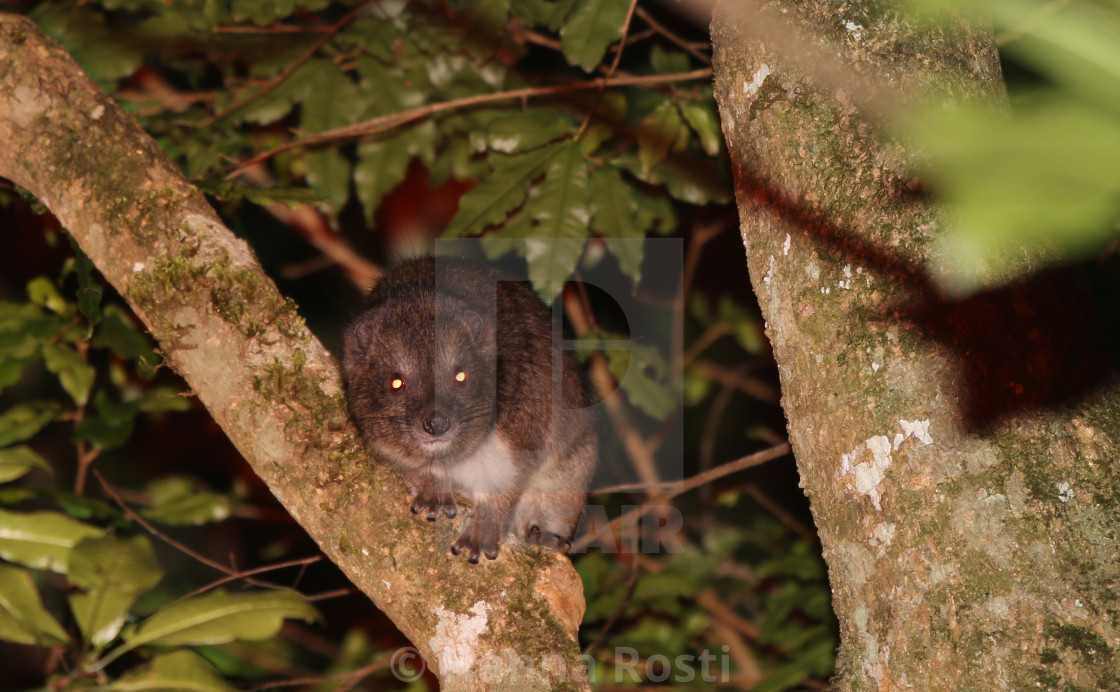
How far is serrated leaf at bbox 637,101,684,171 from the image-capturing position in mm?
4465

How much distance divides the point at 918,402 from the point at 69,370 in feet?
14.1

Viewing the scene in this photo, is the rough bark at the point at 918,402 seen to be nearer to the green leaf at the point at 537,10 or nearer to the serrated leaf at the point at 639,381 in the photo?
the green leaf at the point at 537,10

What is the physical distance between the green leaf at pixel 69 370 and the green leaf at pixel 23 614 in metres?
1.81

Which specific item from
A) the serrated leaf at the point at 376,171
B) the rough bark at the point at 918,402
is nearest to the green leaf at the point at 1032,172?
the rough bark at the point at 918,402

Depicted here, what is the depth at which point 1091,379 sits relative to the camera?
2258 mm

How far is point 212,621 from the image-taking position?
3039 mm

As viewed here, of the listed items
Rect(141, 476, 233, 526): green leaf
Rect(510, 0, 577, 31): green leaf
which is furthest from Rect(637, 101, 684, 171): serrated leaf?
Rect(141, 476, 233, 526): green leaf

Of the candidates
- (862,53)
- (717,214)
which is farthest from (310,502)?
(717,214)

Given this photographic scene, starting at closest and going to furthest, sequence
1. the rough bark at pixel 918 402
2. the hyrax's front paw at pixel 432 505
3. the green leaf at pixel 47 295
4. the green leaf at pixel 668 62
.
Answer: the rough bark at pixel 918 402
the hyrax's front paw at pixel 432 505
the green leaf at pixel 47 295
the green leaf at pixel 668 62

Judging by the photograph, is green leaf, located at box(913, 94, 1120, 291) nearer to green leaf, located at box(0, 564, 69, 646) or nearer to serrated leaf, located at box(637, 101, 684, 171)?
green leaf, located at box(0, 564, 69, 646)

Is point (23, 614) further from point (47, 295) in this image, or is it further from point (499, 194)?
point (499, 194)

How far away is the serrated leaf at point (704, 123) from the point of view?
4480mm

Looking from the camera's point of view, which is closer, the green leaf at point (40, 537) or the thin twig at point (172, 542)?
the green leaf at point (40, 537)
